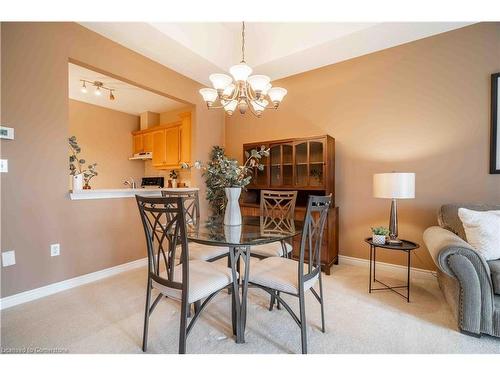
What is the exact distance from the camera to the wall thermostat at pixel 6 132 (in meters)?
1.89

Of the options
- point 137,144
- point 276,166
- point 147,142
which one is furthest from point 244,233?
point 137,144

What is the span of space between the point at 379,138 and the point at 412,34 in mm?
1065

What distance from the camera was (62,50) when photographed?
2221 millimetres

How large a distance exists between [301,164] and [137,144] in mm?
3783

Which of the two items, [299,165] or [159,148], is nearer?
[299,165]

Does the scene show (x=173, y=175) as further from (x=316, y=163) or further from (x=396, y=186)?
(x=396, y=186)

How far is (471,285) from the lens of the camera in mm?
1557

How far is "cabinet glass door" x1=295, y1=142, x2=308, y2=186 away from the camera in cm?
305

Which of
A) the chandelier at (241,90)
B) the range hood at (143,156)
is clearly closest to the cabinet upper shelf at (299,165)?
the chandelier at (241,90)

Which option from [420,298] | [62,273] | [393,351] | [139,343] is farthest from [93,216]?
[420,298]

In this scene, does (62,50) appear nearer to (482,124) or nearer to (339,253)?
(339,253)

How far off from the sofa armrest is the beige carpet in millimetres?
123

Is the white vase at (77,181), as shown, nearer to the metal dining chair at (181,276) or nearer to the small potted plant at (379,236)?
the metal dining chair at (181,276)

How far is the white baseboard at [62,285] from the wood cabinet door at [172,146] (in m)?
2.02
